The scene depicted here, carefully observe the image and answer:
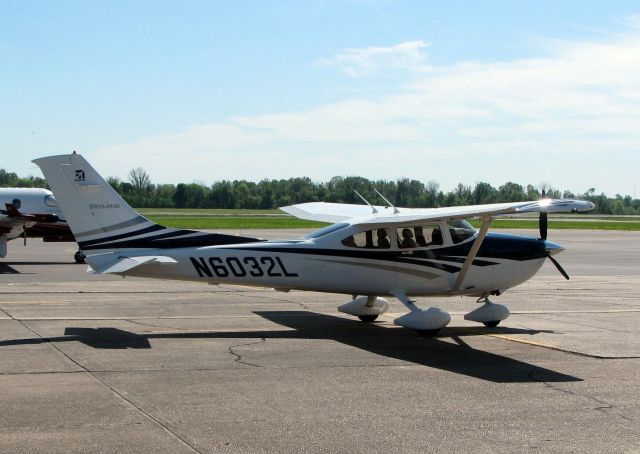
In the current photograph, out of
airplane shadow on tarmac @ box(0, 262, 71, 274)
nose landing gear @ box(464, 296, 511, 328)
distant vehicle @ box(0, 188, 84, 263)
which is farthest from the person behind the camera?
distant vehicle @ box(0, 188, 84, 263)

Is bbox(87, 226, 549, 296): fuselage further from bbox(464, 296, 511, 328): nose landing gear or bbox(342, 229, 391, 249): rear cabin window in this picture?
bbox(464, 296, 511, 328): nose landing gear

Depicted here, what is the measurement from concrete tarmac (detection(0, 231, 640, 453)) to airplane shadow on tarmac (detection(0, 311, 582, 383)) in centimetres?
3

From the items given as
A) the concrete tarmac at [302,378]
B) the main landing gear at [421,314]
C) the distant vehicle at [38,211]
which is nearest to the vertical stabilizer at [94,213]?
the concrete tarmac at [302,378]

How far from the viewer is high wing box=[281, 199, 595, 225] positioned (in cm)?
1195

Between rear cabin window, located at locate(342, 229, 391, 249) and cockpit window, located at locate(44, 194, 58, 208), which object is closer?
rear cabin window, located at locate(342, 229, 391, 249)

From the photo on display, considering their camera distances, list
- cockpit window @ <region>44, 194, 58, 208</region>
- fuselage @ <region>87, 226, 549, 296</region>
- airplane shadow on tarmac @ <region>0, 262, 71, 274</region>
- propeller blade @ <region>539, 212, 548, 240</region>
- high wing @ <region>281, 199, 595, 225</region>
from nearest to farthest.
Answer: high wing @ <region>281, 199, 595, 225</region> < fuselage @ <region>87, 226, 549, 296</region> < propeller blade @ <region>539, 212, 548, 240</region> < airplane shadow on tarmac @ <region>0, 262, 71, 274</region> < cockpit window @ <region>44, 194, 58, 208</region>

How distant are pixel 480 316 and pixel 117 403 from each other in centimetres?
786

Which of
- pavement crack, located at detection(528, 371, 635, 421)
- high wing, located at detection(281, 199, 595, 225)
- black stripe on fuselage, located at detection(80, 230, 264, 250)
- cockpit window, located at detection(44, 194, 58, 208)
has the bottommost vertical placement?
pavement crack, located at detection(528, 371, 635, 421)

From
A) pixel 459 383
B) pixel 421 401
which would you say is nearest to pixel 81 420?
pixel 421 401

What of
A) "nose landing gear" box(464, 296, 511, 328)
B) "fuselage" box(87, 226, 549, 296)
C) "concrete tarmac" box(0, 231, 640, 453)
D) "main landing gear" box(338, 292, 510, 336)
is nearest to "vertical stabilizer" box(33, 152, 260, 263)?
"fuselage" box(87, 226, 549, 296)

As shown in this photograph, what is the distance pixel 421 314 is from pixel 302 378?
4.02 metres

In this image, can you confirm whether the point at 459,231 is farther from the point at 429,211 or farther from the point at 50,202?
the point at 50,202

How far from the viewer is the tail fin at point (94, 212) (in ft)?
45.0

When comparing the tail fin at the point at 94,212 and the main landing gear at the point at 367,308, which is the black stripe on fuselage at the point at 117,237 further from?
the main landing gear at the point at 367,308
